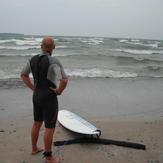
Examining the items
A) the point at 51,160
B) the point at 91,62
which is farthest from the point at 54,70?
the point at 91,62

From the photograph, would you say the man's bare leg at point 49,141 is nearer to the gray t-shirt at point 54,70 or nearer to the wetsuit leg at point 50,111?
the wetsuit leg at point 50,111

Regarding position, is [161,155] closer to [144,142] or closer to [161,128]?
[144,142]

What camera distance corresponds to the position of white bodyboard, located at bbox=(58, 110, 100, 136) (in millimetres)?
4905

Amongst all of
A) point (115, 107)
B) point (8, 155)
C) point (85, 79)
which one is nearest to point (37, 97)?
point (8, 155)

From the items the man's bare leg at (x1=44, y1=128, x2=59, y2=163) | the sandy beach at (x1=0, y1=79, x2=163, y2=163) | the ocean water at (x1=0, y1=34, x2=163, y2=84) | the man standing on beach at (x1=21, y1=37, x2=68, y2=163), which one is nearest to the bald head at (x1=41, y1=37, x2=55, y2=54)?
the man standing on beach at (x1=21, y1=37, x2=68, y2=163)

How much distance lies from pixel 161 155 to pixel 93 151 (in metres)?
1.04

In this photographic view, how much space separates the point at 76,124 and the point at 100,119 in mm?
1192

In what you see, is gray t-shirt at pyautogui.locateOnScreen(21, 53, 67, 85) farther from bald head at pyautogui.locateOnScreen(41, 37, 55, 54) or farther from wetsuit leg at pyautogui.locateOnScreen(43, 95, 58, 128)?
wetsuit leg at pyautogui.locateOnScreen(43, 95, 58, 128)

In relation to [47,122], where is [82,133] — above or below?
below

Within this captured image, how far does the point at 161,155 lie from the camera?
171 inches

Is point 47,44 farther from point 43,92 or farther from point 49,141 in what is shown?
point 49,141

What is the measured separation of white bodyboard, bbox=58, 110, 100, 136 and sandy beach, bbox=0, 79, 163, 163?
125 millimetres

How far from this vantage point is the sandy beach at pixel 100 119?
429cm

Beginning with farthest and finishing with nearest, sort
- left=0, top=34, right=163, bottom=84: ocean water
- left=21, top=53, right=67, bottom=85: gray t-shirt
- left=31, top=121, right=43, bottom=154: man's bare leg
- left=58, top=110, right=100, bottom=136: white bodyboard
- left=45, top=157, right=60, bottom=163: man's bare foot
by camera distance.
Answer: left=0, top=34, right=163, bottom=84: ocean water < left=58, top=110, right=100, bottom=136: white bodyboard < left=31, top=121, right=43, bottom=154: man's bare leg < left=45, top=157, right=60, bottom=163: man's bare foot < left=21, top=53, right=67, bottom=85: gray t-shirt
